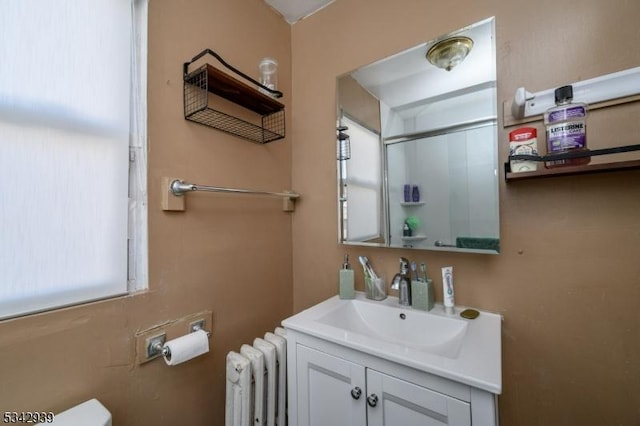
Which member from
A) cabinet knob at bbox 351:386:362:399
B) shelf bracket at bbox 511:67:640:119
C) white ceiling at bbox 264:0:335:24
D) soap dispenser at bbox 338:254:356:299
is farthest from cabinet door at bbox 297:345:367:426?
white ceiling at bbox 264:0:335:24

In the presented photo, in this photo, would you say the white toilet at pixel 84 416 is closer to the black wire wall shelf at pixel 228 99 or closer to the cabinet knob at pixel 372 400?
the cabinet knob at pixel 372 400

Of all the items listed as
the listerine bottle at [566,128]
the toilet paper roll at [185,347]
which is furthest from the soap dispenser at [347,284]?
the listerine bottle at [566,128]

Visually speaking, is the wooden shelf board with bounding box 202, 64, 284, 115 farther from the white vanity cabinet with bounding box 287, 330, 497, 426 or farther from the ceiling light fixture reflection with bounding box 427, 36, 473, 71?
the white vanity cabinet with bounding box 287, 330, 497, 426

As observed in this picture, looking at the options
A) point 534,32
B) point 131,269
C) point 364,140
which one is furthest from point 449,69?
point 131,269

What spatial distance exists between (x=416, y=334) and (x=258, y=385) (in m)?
0.61

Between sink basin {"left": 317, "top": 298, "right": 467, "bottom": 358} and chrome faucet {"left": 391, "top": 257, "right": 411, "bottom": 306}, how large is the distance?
0.04m

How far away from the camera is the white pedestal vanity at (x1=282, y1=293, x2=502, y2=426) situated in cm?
62

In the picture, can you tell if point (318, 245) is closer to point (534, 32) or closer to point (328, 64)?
point (328, 64)

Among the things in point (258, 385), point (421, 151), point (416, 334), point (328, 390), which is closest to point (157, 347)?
point (258, 385)

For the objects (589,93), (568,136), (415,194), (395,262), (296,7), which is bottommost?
(395,262)

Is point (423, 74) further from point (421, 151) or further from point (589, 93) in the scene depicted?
point (589, 93)

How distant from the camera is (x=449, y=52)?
1012 mm

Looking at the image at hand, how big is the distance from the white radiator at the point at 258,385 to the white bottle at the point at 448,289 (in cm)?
65

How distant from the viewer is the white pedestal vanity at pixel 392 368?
625mm
